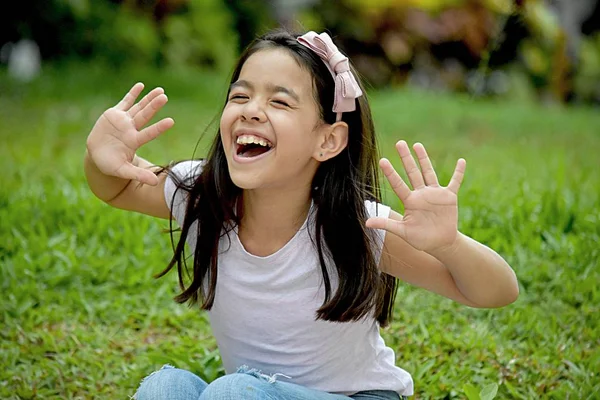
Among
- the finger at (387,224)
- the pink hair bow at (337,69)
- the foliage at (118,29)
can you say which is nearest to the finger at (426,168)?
the finger at (387,224)

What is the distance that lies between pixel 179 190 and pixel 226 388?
0.58 m

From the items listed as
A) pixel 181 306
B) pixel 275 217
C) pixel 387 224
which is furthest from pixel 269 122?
pixel 181 306

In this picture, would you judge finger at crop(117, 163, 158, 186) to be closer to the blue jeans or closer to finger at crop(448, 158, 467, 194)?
the blue jeans

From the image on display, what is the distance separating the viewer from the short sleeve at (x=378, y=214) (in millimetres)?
1987

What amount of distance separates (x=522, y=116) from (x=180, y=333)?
460 cm

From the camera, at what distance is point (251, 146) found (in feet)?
6.48

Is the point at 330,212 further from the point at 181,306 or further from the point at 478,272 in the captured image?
the point at 181,306

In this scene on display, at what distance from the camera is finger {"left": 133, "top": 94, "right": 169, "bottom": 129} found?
199 centimetres

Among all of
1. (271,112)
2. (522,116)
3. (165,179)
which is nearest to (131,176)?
(165,179)

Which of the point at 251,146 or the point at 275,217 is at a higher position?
the point at 251,146

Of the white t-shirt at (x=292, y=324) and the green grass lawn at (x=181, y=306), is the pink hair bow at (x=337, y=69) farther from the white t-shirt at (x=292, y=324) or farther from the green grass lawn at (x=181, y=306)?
the green grass lawn at (x=181, y=306)

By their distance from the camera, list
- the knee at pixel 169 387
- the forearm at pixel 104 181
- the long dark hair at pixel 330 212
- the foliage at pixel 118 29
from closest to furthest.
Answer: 1. the knee at pixel 169 387
2. the long dark hair at pixel 330 212
3. the forearm at pixel 104 181
4. the foliage at pixel 118 29

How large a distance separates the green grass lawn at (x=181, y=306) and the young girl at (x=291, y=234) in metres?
0.34

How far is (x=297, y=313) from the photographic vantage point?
2.01 m
